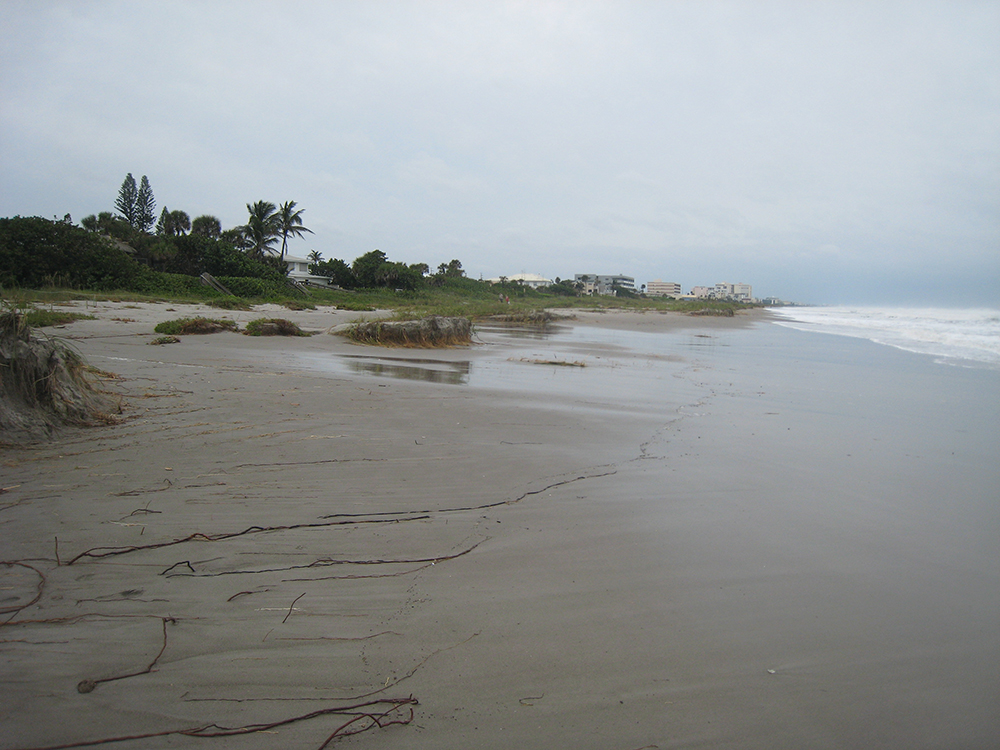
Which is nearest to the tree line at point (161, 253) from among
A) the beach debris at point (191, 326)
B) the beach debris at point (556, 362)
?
the beach debris at point (191, 326)

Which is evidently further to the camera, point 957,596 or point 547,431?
point 547,431

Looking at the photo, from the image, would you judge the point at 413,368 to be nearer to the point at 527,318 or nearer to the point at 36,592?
the point at 36,592

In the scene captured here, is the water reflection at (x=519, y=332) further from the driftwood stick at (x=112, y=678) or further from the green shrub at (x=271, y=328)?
the driftwood stick at (x=112, y=678)

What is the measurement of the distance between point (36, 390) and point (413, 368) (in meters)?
5.66

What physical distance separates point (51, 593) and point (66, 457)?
78.4 inches

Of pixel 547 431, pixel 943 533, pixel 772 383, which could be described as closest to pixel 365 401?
pixel 547 431

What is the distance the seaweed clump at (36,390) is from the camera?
168 inches

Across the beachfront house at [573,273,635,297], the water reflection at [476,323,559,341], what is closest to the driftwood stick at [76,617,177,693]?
the water reflection at [476,323,559,341]

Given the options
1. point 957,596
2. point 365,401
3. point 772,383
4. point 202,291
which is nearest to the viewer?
point 957,596

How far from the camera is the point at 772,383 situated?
384 inches

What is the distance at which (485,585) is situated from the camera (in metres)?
2.69

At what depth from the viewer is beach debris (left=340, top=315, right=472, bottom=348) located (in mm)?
13352

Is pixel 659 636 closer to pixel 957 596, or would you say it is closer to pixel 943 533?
pixel 957 596

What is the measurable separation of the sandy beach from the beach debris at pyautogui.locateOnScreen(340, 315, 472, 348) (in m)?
7.60
